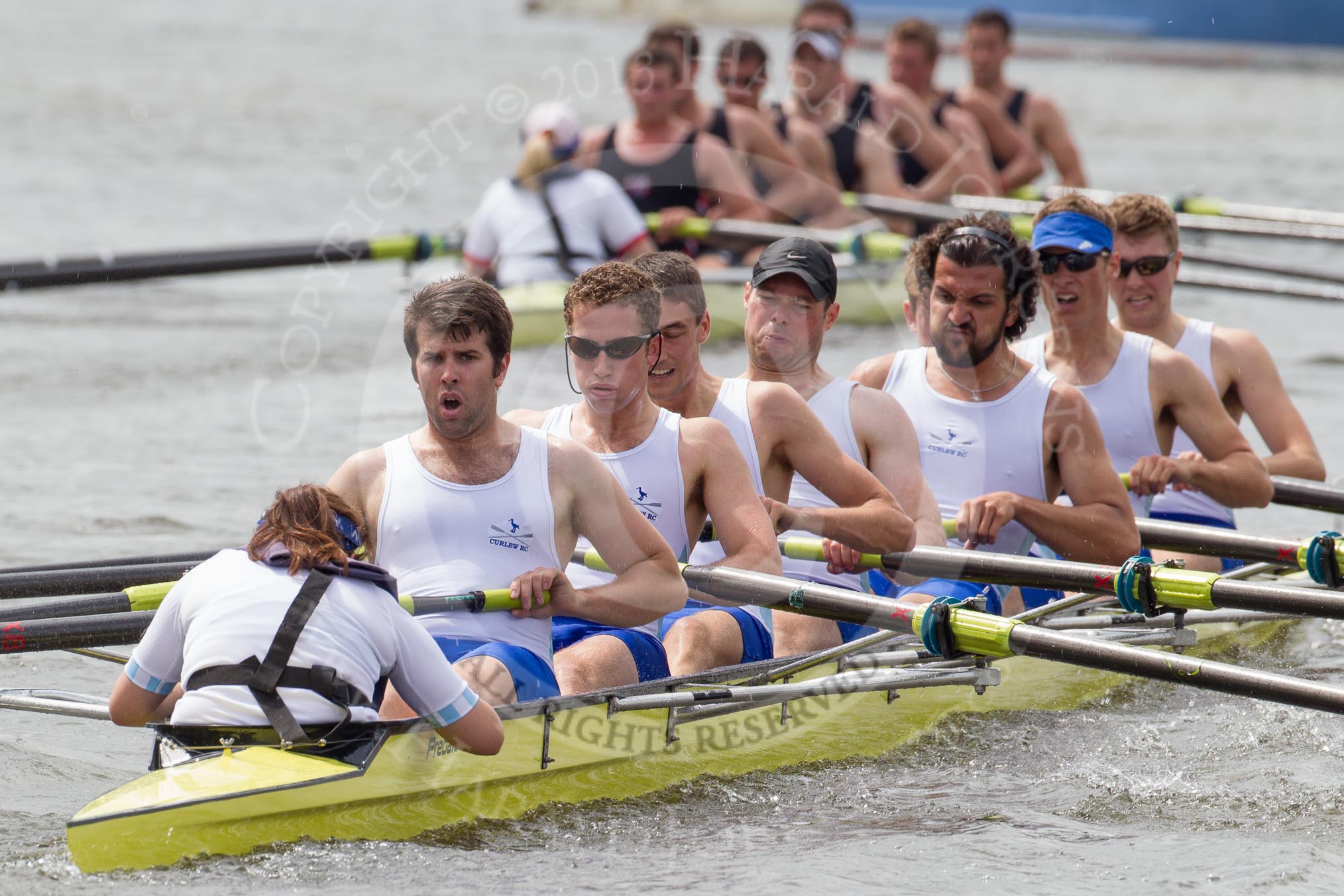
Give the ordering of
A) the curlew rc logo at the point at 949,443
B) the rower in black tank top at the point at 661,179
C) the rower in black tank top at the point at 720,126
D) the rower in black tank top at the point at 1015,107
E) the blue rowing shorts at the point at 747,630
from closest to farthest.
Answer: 1. the blue rowing shorts at the point at 747,630
2. the curlew rc logo at the point at 949,443
3. the rower in black tank top at the point at 661,179
4. the rower in black tank top at the point at 720,126
5. the rower in black tank top at the point at 1015,107

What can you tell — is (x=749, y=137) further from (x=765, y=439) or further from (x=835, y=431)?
(x=765, y=439)

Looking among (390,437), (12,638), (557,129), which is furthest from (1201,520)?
(557,129)

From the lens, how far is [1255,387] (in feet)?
21.2

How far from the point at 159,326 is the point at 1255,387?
8.70 meters

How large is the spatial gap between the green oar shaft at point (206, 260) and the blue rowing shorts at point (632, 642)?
5.62 meters

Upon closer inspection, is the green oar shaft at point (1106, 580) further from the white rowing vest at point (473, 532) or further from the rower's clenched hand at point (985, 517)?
the white rowing vest at point (473, 532)

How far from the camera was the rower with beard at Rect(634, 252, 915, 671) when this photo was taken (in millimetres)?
4988

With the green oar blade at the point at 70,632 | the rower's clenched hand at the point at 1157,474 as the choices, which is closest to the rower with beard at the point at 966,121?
the rower's clenched hand at the point at 1157,474

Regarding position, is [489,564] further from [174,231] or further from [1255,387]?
[174,231]

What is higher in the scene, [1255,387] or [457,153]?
[457,153]

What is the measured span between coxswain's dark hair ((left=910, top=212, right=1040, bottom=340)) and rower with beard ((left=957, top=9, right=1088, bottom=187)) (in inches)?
348

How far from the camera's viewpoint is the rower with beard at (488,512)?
4.22 metres

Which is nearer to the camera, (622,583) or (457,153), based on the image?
(622,583)

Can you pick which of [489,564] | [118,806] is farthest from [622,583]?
[118,806]
